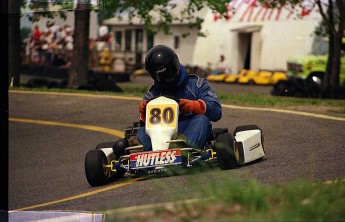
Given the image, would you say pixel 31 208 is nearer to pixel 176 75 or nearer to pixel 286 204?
pixel 176 75

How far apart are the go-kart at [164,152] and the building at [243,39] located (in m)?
12.0

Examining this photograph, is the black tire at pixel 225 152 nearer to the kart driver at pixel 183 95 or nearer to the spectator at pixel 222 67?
the kart driver at pixel 183 95

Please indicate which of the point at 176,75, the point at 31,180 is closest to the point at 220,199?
the point at 176,75

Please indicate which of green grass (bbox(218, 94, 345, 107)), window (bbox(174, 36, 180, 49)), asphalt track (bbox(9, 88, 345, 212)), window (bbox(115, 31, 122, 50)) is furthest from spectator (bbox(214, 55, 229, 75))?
green grass (bbox(218, 94, 345, 107))

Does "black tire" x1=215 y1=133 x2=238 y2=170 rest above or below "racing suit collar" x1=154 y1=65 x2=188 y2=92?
below

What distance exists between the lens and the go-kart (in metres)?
7.25

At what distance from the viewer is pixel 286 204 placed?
16.4 ft

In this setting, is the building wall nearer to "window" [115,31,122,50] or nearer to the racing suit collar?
"window" [115,31,122,50]

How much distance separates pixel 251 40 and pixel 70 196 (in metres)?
19.6

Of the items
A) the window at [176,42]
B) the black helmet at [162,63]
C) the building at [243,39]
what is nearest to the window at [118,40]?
the building at [243,39]

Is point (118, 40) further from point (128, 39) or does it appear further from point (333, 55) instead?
point (333, 55)

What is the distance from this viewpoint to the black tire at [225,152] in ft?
23.9

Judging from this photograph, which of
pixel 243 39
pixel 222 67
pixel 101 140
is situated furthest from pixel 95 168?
pixel 243 39

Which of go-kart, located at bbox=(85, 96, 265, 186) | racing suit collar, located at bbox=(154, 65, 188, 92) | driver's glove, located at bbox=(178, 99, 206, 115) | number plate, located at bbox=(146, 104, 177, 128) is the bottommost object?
go-kart, located at bbox=(85, 96, 265, 186)
